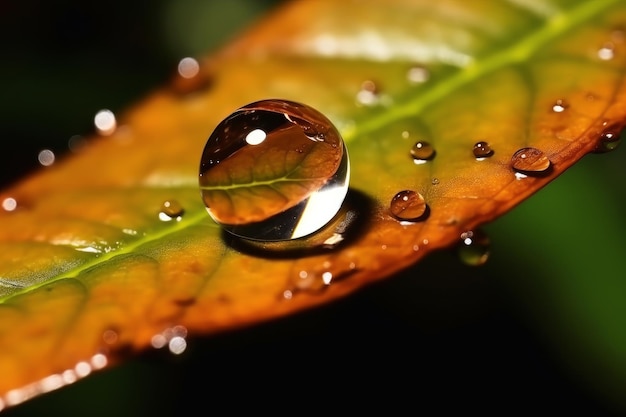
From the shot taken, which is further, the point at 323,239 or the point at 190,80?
the point at 190,80

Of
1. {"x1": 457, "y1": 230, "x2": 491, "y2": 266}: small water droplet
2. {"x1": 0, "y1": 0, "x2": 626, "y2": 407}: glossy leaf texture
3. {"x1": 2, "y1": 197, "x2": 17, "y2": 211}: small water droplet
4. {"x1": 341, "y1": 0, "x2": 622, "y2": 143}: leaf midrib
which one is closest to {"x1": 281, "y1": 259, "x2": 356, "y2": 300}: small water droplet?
{"x1": 0, "y1": 0, "x2": 626, "y2": 407}: glossy leaf texture

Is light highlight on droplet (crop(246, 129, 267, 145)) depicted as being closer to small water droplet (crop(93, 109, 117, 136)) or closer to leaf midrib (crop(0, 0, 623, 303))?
leaf midrib (crop(0, 0, 623, 303))

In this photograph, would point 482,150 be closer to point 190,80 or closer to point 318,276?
point 318,276

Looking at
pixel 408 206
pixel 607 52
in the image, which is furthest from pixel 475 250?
pixel 607 52

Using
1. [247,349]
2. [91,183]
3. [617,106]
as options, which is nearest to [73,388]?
[247,349]

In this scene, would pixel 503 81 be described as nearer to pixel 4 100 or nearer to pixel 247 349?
pixel 247 349

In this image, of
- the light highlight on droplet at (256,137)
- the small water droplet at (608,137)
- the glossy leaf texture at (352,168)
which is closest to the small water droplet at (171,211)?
the glossy leaf texture at (352,168)
